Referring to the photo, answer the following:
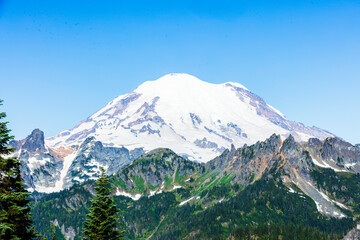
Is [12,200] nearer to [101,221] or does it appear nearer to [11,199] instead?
[11,199]

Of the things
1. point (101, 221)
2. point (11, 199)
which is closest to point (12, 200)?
point (11, 199)

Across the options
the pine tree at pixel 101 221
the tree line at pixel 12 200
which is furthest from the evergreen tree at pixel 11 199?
the pine tree at pixel 101 221

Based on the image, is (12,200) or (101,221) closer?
(12,200)

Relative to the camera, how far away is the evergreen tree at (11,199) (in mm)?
30625

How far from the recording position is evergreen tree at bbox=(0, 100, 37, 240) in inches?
1206

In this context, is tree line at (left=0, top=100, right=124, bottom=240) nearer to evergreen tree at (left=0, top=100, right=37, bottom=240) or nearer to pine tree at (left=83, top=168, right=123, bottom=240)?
evergreen tree at (left=0, top=100, right=37, bottom=240)

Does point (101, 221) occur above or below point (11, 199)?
below

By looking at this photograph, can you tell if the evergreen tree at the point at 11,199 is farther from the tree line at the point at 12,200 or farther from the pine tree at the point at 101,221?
the pine tree at the point at 101,221

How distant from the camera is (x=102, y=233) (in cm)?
4234

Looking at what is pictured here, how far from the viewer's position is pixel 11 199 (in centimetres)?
3112

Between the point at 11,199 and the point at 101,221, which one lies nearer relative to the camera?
the point at 11,199

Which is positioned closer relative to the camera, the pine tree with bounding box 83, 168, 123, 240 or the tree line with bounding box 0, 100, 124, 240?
the tree line with bounding box 0, 100, 124, 240

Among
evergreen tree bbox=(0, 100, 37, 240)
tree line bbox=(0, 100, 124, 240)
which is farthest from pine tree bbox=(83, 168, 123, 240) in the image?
evergreen tree bbox=(0, 100, 37, 240)

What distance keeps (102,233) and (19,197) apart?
13790 millimetres
